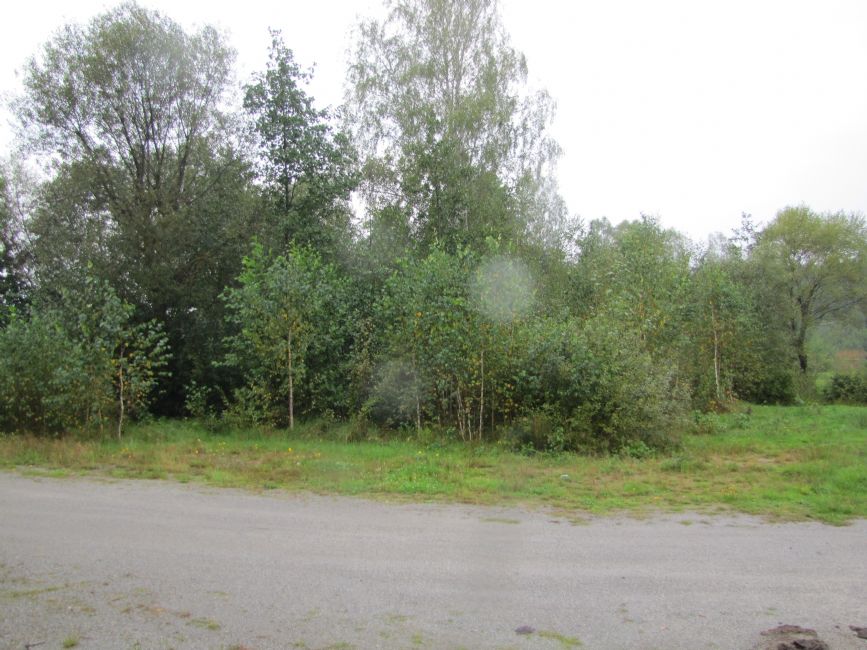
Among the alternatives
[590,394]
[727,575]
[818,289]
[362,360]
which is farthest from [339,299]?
[818,289]

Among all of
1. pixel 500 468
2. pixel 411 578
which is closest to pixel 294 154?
pixel 500 468

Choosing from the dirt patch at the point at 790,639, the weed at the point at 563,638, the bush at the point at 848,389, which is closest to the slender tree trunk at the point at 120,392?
the weed at the point at 563,638

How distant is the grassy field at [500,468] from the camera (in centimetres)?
848

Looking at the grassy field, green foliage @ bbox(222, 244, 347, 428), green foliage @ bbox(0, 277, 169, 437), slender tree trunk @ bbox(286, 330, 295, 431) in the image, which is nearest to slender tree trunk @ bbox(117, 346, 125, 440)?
green foliage @ bbox(0, 277, 169, 437)

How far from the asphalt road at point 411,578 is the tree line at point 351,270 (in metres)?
5.93

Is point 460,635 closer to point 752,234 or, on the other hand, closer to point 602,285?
point 602,285

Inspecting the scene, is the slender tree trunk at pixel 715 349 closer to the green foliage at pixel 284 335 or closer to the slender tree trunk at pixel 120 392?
the green foliage at pixel 284 335

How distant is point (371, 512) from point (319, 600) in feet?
9.69

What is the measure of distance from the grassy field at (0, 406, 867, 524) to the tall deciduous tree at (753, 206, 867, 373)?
22.6 metres

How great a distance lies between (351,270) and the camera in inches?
778

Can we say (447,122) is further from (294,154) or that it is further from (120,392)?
(120,392)

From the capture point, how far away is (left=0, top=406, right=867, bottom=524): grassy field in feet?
27.8

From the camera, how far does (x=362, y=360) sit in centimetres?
1620

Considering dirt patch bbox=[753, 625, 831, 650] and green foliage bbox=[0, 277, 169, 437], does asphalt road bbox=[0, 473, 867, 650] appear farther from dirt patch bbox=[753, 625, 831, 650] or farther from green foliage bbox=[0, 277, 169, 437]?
green foliage bbox=[0, 277, 169, 437]
